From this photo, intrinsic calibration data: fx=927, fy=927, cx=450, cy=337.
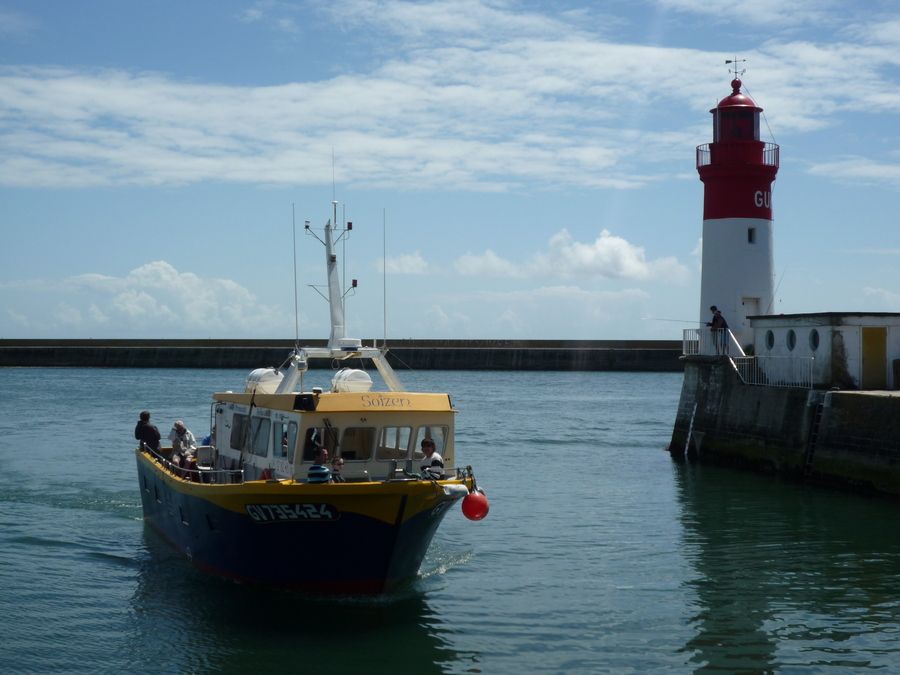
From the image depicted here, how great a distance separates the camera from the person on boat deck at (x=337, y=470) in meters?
11.9

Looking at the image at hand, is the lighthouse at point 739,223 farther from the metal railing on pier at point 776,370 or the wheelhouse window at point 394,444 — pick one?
the wheelhouse window at point 394,444

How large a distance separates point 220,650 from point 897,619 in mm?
8550

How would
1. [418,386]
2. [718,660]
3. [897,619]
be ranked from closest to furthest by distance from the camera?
[718,660] → [897,619] → [418,386]

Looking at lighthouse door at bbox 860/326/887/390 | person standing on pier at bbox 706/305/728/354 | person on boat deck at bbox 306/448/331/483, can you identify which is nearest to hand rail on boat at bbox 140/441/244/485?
person on boat deck at bbox 306/448/331/483

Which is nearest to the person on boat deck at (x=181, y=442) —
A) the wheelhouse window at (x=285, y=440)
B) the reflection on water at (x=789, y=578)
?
the wheelhouse window at (x=285, y=440)

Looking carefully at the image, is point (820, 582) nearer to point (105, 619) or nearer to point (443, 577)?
point (443, 577)

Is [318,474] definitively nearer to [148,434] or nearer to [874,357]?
[148,434]

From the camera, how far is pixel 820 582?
1387cm

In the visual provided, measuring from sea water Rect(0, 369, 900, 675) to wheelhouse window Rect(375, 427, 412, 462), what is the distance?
1.59 metres

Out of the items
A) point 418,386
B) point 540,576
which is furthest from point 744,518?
point 418,386

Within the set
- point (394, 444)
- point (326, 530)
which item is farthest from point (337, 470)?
point (394, 444)

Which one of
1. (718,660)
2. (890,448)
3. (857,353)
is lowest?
(718,660)

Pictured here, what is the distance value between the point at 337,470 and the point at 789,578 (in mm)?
7149

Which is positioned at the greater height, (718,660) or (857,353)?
(857,353)
